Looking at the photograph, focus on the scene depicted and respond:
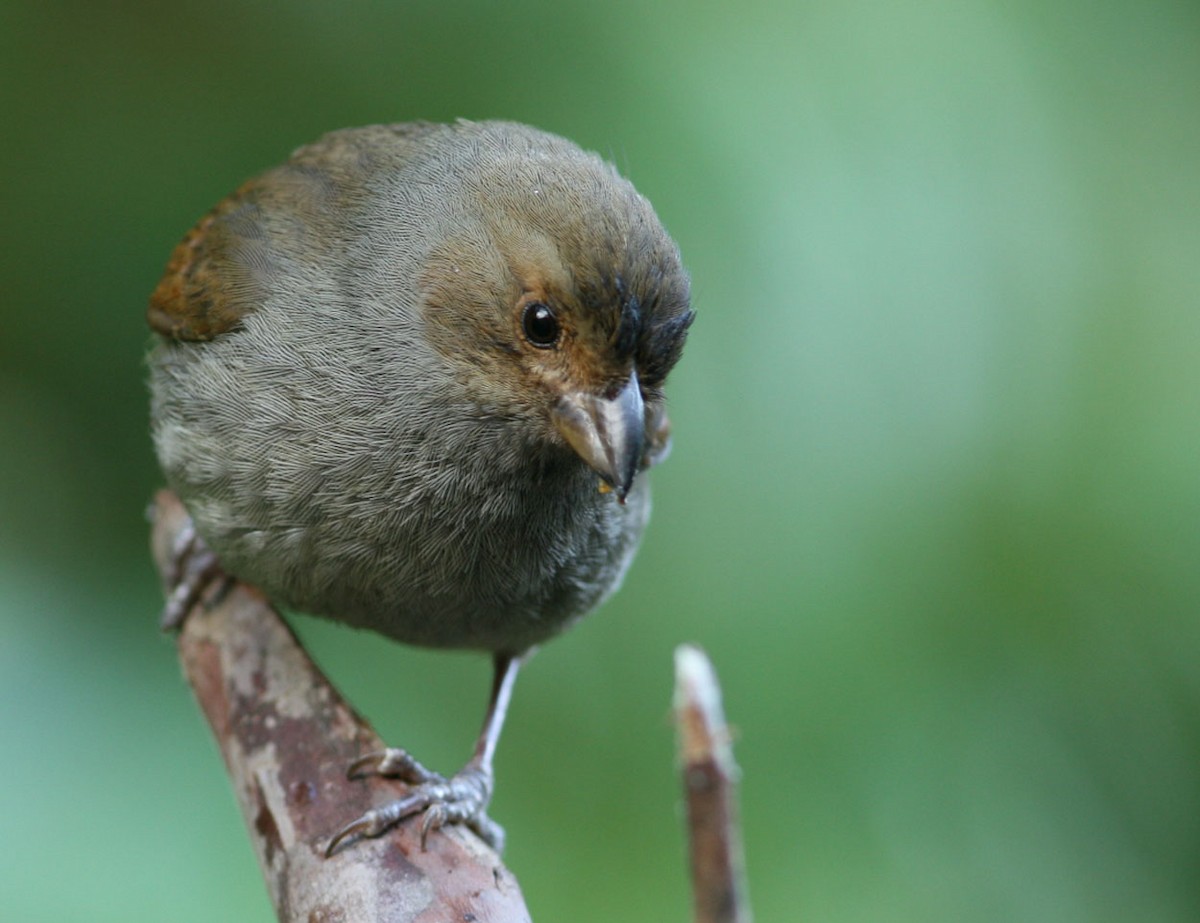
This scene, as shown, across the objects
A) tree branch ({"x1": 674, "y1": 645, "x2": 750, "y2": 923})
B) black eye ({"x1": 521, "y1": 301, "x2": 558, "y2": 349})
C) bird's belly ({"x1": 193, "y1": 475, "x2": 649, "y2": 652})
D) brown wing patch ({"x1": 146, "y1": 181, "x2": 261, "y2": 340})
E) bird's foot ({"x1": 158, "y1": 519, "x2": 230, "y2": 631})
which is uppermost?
brown wing patch ({"x1": 146, "y1": 181, "x2": 261, "y2": 340})

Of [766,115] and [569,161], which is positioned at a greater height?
[766,115]

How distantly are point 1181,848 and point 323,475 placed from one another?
2916 mm

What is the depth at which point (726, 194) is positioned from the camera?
420 centimetres

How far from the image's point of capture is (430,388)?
2.86 m

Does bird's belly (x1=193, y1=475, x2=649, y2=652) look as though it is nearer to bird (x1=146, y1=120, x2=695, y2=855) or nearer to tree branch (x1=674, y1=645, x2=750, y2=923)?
bird (x1=146, y1=120, x2=695, y2=855)

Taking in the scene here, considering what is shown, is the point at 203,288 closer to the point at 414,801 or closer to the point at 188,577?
the point at 188,577

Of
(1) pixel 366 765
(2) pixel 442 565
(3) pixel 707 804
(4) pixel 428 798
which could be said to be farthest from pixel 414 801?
(3) pixel 707 804

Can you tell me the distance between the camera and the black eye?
8.94 ft

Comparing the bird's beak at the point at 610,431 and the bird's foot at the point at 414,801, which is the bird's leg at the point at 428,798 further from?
the bird's beak at the point at 610,431

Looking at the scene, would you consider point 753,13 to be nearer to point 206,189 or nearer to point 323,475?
point 206,189

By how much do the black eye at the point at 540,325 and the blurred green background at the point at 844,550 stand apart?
151 centimetres

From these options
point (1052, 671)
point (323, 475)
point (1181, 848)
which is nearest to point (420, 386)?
point (323, 475)

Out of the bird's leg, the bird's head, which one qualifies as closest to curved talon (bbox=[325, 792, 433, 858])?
the bird's leg

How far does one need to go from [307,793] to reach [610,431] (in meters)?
1.09
